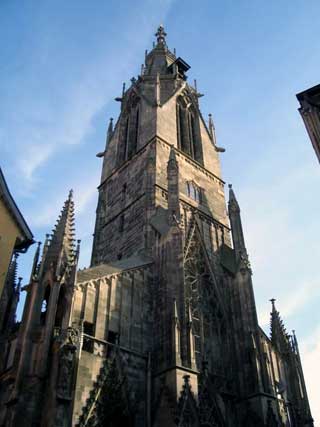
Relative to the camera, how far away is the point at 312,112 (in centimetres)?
1272

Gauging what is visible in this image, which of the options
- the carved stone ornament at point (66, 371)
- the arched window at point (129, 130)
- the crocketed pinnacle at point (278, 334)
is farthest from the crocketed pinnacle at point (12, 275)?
the crocketed pinnacle at point (278, 334)

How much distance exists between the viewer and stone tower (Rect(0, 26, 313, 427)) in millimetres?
13555

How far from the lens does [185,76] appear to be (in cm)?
3638

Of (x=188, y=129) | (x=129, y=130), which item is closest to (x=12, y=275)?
(x=129, y=130)

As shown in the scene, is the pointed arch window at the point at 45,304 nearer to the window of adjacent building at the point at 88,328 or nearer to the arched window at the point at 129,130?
the window of adjacent building at the point at 88,328

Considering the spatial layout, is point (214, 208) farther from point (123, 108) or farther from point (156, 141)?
point (123, 108)

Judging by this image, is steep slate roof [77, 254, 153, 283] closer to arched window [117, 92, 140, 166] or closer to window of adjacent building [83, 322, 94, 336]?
window of adjacent building [83, 322, 94, 336]

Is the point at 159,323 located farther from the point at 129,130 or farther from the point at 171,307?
the point at 129,130

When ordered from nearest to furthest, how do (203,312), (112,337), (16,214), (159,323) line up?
(16,214)
(112,337)
(159,323)
(203,312)

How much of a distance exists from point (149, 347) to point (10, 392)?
5.28 metres

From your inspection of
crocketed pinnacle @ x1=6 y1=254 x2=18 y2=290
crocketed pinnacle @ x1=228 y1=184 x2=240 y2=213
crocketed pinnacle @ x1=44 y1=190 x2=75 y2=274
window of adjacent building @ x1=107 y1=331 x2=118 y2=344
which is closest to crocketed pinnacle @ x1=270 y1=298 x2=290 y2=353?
crocketed pinnacle @ x1=228 y1=184 x2=240 y2=213

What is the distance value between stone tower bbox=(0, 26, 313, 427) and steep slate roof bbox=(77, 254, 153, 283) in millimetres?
82

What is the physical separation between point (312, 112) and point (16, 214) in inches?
347

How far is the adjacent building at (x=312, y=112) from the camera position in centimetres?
1268
